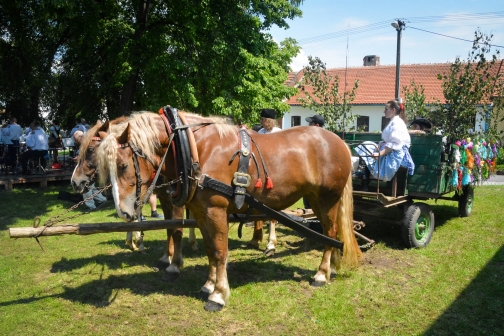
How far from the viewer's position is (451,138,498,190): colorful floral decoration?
20.3 ft

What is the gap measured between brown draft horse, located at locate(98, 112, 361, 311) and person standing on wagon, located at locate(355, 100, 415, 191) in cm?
97

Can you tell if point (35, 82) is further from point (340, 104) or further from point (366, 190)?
point (366, 190)

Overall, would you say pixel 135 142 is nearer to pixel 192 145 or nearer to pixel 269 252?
pixel 192 145

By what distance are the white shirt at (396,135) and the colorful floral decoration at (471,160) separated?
43.4 inches

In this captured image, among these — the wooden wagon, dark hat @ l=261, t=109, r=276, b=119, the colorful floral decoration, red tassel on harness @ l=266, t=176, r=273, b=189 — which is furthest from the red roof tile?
red tassel on harness @ l=266, t=176, r=273, b=189

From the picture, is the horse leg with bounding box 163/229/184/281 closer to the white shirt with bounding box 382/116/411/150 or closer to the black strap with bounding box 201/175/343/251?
the black strap with bounding box 201/175/343/251

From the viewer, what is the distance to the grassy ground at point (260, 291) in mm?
3658

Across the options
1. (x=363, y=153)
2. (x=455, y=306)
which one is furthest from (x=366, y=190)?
(x=455, y=306)

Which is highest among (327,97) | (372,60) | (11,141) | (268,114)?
(372,60)

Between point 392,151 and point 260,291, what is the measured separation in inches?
104

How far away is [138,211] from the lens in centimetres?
366

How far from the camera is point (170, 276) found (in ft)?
15.7

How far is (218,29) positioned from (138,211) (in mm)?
7564

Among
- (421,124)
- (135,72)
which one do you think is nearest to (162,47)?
(135,72)
